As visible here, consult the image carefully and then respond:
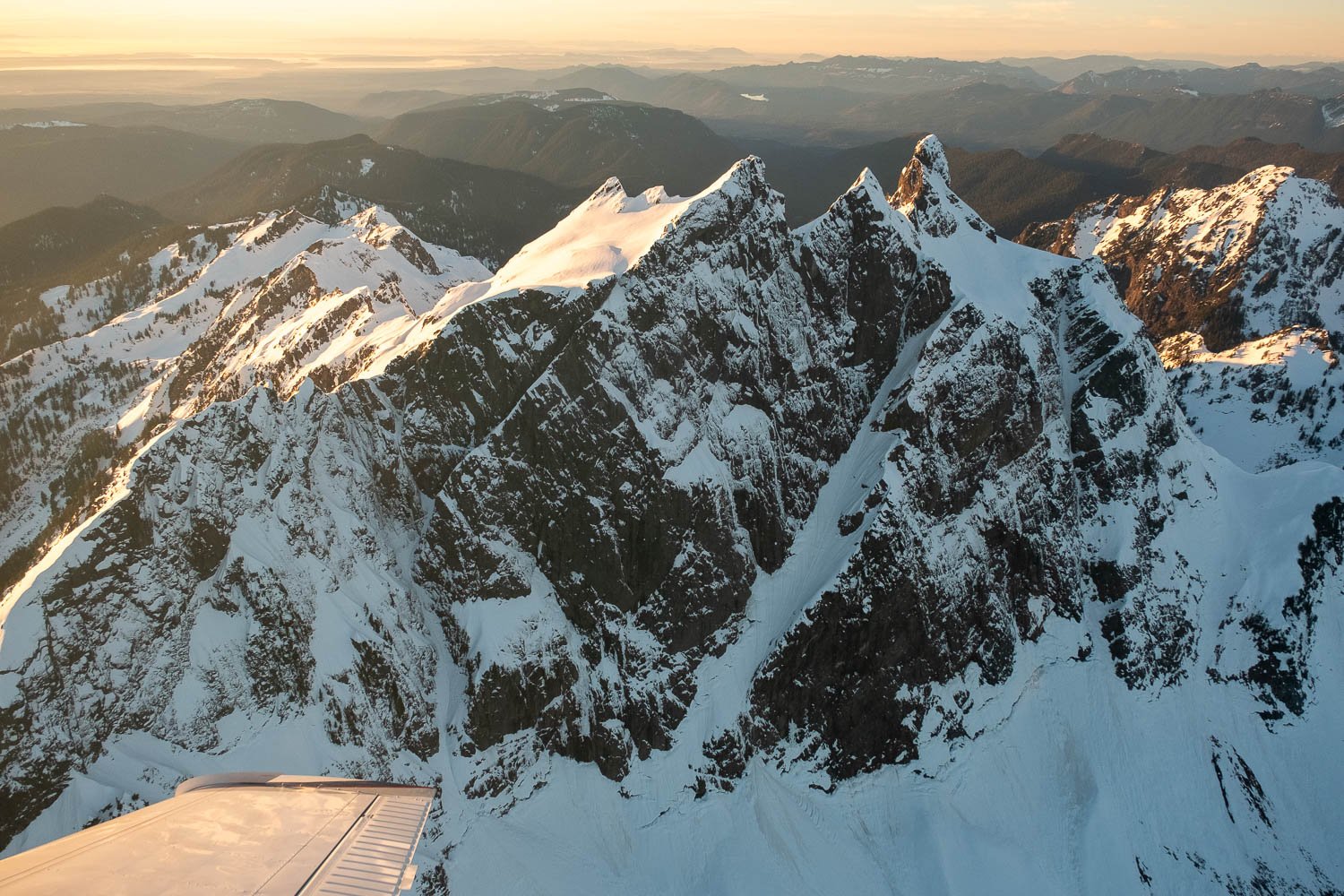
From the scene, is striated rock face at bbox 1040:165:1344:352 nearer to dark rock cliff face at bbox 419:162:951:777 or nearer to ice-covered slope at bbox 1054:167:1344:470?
ice-covered slope at bbox 1054:167:1344:470

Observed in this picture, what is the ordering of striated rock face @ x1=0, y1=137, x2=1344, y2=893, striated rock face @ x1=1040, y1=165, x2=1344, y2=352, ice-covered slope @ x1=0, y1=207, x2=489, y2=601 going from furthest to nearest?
striated rock face @ x1=1040, y1=165, x2=1344, y2=352, ice-covered slope @ x1=0, y1=207, x2=489, y2=601, striated rock face @ x1=0, y1=137, x2=1344, y2=893

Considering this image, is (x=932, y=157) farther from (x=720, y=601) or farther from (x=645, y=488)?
(x=720, y=601)

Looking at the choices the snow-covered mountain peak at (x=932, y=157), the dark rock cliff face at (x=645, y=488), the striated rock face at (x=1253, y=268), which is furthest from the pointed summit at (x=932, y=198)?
the striated rock face at (x=1253, y=268)

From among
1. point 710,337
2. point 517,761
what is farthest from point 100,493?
point 710,337

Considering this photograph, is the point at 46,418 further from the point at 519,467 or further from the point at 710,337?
the point at 710,337

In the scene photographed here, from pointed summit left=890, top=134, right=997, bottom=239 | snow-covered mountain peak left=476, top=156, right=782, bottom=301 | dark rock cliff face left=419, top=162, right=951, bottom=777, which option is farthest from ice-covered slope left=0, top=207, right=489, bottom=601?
pointed summit left=890, top=134, right=997, bottom=239

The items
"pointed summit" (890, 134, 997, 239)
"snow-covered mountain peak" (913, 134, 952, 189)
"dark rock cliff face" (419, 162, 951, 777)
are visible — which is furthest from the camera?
"snow-covered mountain peak" (913, 134, 952, 189)

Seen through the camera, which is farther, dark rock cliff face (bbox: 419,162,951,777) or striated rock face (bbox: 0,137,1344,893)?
dark rock cliff face (bbox: 419,162,951,777)
